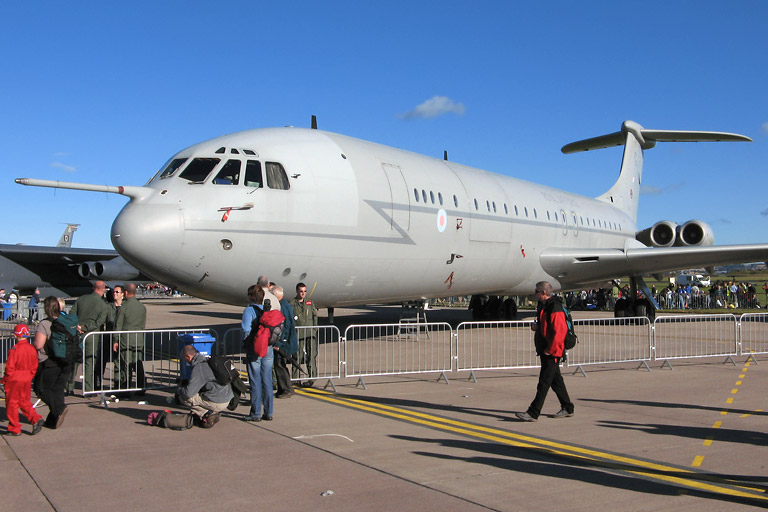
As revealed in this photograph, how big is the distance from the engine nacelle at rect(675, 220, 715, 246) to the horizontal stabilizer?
5.48 meters

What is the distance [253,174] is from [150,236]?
2.20m

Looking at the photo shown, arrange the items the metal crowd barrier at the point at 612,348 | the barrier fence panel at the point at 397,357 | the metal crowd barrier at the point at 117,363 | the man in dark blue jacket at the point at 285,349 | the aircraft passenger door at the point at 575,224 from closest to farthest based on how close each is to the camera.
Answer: the man in dark blue jacket at the point at 285,349
the metal crowd barrier at the point at 117,363
the barrier fence panel at the point at 397,357
the metal crowd barrier at the point at 612,348
the aircraft passenger door at the point at 575,224

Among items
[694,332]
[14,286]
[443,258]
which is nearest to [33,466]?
[443,258]

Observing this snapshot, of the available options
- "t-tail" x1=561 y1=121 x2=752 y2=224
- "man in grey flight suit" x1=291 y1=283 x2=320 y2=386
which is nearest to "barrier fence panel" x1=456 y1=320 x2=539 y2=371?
"man in grey flight suit" x1=291 y1=283 x2=320 y2=386

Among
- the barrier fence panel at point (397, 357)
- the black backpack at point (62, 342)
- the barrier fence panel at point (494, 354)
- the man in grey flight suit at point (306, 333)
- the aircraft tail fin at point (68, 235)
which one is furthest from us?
the aircraft tail fin at point (68, 235)

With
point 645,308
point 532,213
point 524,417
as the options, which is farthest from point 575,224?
point 524,417

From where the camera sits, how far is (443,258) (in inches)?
607

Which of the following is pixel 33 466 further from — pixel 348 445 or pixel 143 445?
pixel 348 445

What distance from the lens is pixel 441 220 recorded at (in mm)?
15250

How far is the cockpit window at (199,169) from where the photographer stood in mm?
11141

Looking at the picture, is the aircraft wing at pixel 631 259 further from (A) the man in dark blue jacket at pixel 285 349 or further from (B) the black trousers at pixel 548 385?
(B) the black trousers at pixel 548 385

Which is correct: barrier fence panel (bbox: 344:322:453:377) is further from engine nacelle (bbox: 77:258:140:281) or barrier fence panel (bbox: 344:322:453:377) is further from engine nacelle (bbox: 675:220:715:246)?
engine nacelle (bbox: 77:258:140:281)

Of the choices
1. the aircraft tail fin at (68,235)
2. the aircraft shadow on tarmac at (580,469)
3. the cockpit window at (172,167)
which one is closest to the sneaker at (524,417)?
the aircraft shadow on tarmac at (580,469)

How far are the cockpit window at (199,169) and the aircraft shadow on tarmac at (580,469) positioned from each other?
6168 mm
